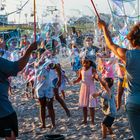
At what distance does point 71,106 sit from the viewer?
32.6 ft

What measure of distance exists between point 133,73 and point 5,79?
1472 mm

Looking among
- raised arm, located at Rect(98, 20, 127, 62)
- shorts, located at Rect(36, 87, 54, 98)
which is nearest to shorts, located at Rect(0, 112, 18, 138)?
raised arm, located at Rect(98, 20, 127, 62)

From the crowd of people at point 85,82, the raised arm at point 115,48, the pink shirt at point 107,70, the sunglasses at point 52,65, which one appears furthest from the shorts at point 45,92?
the raised arm at point 115,48

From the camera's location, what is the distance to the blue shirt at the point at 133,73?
391 cm

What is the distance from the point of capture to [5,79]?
466 cm

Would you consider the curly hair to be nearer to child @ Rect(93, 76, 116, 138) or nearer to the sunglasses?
child @ Rect(93, 76, 116, 138)

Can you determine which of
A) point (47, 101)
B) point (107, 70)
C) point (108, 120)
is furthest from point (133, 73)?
point (107, 70)

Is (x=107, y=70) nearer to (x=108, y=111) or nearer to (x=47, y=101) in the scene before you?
(x=47, y=101)

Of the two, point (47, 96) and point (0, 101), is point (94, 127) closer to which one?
point (47, 96)

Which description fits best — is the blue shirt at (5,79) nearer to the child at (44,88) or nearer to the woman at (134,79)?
the woman at (134,79)

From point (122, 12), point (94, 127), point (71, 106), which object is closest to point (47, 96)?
point (94, 127)

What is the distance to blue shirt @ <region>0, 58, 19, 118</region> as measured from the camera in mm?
4516

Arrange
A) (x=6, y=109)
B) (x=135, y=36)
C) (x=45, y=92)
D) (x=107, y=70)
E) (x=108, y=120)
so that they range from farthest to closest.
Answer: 1. (x=107, y=70)
2. (x=45, y=92)
3. (x=108, y=120)
4. (x=6, y=109)
5. (x=135, y=36)

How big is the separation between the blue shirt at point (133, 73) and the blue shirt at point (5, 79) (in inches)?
49.0
